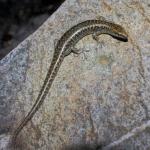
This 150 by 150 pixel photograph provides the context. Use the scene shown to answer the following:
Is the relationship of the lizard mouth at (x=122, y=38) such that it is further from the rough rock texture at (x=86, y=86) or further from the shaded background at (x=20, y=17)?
the shaded background at (x=20, y=17)

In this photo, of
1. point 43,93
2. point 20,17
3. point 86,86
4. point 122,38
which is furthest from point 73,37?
point 20,17

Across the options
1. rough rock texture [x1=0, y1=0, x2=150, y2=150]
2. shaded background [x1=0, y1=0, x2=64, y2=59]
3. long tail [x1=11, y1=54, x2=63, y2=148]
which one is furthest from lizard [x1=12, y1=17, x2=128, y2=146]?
shaded background [x1=0, y1=0, x2=64, y2=59]

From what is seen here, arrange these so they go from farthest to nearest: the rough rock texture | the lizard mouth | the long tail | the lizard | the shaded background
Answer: the shaded background → the lizard mouth → the lizard → the long tail → the rough rock texture

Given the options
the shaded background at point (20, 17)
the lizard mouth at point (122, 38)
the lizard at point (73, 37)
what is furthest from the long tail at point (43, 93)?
the shaded background at point (20, 17)

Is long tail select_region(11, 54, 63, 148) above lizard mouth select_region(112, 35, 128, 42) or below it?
below

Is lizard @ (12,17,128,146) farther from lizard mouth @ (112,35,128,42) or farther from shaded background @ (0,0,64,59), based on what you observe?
shaded background @ (0,0,64,59)

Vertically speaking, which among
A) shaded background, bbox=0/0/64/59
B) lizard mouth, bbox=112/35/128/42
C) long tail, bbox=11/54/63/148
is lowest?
long tail, bbox=11/54/63/148

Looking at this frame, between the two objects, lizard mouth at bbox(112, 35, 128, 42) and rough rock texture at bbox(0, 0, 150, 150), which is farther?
lizard mouth at bbox(112, 35, 128, 42)
